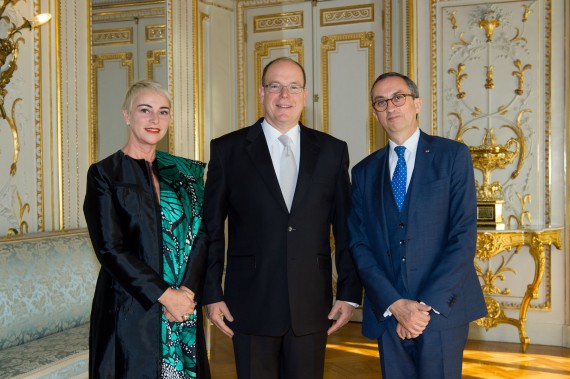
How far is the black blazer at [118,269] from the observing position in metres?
1.95

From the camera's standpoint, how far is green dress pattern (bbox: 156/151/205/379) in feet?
6.66

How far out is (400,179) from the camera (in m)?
2.10

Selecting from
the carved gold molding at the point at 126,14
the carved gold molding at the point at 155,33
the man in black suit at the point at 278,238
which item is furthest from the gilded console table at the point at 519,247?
the carved gold molding at the point at 126,14

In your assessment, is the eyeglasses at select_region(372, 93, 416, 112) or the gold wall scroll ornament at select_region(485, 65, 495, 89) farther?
the gold wall scroll ornament at select_region(485, 65, 495, 89)

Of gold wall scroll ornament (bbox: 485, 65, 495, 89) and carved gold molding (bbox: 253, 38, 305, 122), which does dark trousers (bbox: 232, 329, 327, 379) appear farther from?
carved gold molding (bbox: 253, 38, 305, 122)

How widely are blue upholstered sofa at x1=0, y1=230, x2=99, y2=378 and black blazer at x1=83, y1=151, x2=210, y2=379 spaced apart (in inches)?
29.0

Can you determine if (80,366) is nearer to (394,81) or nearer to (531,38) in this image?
(394,81)

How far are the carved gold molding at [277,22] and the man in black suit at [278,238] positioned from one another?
150 inches

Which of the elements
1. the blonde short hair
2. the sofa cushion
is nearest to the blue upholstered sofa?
the sofa cushion

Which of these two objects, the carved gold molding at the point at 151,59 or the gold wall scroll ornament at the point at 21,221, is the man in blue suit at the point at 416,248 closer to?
the gold wall scroll ornament at the point at 21,221

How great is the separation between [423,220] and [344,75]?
3740 millimetres

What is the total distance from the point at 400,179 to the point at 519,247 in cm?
293

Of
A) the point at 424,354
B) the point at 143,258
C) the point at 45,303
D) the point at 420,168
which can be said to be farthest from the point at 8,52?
the point at 424,354

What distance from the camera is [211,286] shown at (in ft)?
6.80
